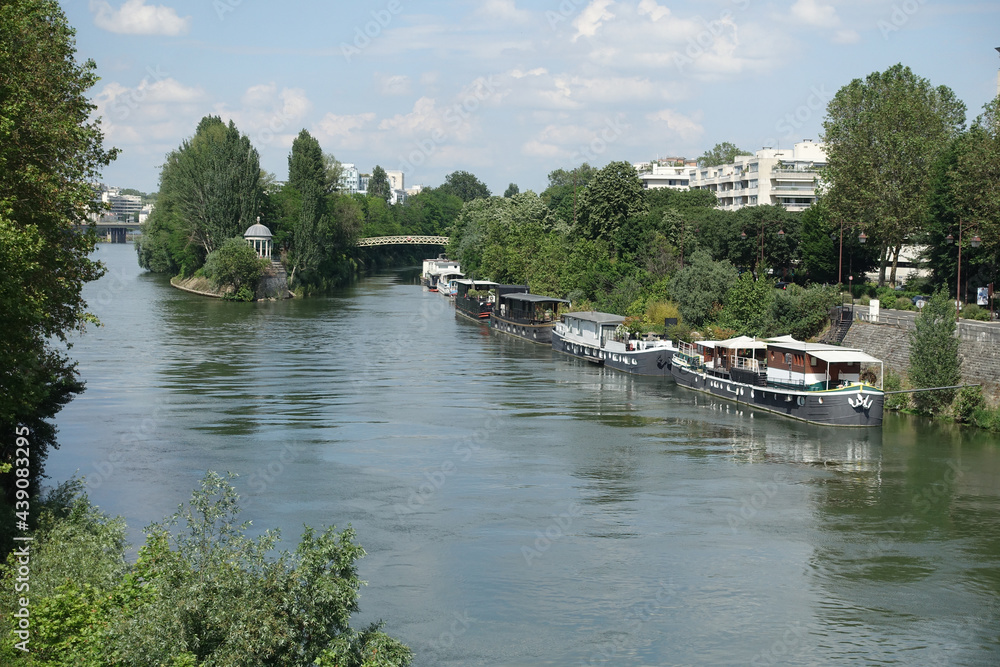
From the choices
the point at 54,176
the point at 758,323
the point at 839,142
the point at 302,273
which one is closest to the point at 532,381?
the point at 758,323

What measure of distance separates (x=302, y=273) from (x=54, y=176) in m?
83.7

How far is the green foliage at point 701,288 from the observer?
63156mm

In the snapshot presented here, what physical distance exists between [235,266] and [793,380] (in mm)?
65518

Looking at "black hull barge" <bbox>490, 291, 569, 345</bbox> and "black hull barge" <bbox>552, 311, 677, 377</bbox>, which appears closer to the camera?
"black hull barge" <bbox>552, 311, 677, 377</bbox>

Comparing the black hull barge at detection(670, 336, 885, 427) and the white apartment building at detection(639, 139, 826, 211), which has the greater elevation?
the white apartment building at detection(639, 139, 826, 211)

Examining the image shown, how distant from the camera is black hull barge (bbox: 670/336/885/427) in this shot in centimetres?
4147

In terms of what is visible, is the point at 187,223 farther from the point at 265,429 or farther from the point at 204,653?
the point at 204,653

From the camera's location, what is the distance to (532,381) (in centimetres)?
5353

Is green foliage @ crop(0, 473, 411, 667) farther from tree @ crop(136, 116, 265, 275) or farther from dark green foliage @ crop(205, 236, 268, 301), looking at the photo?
tree @ crop(136, 116, 265, 275)

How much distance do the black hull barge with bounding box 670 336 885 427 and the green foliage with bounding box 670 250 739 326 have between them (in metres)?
10.8

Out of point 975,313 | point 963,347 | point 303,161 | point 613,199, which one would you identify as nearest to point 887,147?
point 975,313

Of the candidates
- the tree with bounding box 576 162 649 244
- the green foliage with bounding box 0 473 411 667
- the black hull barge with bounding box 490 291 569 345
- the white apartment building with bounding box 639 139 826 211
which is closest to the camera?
the green foliage with bounding box 0 473 411 667

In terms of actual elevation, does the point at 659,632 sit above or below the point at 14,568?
below

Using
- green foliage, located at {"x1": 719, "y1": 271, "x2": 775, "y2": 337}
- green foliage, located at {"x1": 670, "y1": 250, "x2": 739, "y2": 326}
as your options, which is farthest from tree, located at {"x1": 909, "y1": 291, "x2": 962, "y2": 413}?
green foliage, located at {"x1": 670, "y1": 250, "x2": 739, "y2": 326}
